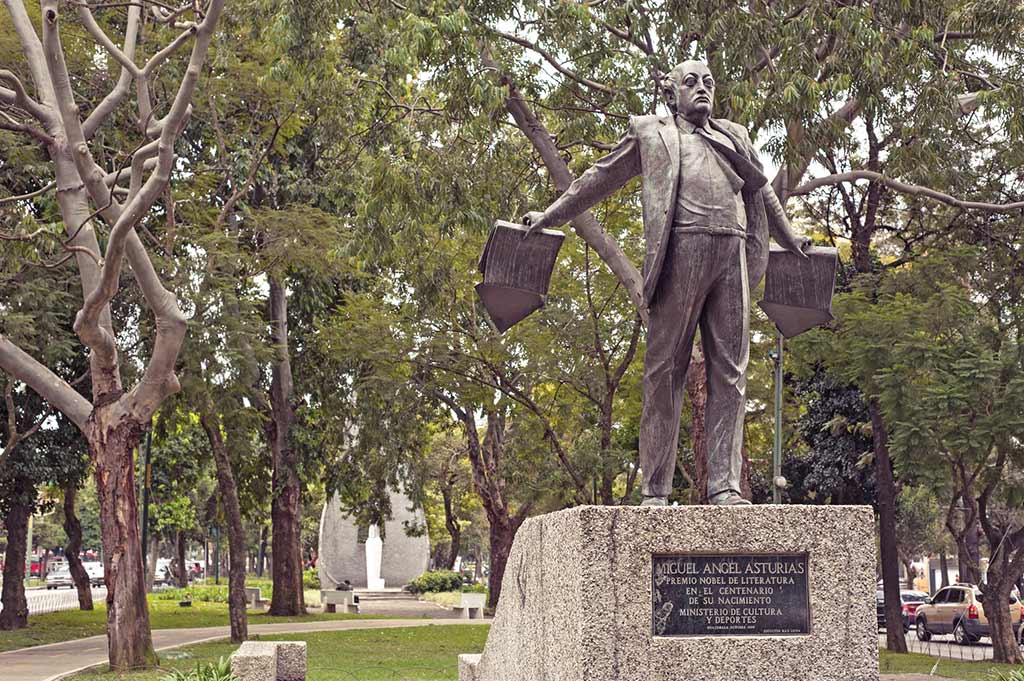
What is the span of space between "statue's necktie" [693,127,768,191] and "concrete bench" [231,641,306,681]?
660cm

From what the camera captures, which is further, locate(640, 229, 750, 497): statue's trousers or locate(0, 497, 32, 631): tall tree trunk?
locate(0, 497, 32, 631): tall tree trunk

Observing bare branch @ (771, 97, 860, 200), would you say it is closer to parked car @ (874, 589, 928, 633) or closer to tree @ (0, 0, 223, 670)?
tree @ (0, 0, 223, 670)

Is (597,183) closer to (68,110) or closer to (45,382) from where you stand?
(68,110)

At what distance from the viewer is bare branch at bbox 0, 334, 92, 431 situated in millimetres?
16328

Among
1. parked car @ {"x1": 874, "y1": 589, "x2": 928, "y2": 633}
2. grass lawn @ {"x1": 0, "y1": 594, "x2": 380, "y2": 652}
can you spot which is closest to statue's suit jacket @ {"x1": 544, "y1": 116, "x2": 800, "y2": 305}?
grass lawn @ {"x1": 0, "y1": 594, "x2": 380, "y2": 652}

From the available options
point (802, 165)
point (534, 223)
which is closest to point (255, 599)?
point (802, 165)

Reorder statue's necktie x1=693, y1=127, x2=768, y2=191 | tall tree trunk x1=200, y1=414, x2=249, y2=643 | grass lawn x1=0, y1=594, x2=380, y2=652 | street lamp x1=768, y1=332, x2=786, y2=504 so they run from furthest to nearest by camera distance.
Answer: grass lawn x1=0, y1=594, x2=380, y2=652 → street lamp x1=768, y1=332, x2=786, y2=504 → tall tree trunk x1=200, y1=414, x2=249, y2=643 → statue's necktie x1=693, y1=127, x2=768, y2=191

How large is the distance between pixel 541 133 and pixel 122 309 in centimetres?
1018

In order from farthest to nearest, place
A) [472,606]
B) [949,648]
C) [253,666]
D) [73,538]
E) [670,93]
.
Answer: [73,538]
[472,606]
[949,648]
[253,666]
[670,93]

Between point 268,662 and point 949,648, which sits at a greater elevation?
point 268,662

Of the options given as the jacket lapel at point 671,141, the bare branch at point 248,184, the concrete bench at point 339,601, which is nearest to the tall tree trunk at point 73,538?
the concrete bench at point 339,601

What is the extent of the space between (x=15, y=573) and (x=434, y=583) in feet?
67.2

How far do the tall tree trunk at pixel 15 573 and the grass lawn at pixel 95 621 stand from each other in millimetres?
398

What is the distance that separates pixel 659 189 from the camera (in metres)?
7.02
